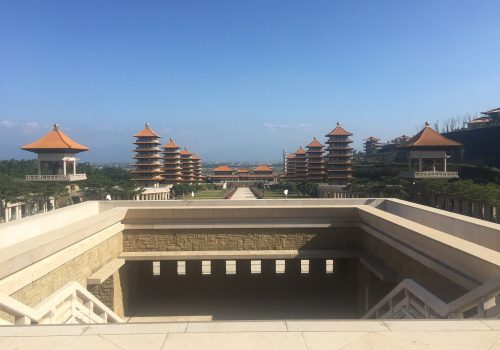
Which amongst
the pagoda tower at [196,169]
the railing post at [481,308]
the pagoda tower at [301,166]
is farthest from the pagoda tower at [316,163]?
the railing post at [481,308]

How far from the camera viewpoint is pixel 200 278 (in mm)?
9633

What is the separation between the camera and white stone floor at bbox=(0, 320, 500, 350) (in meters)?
2.94

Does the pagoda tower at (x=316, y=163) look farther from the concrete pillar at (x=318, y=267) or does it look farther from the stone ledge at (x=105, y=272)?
the stone ledge at (x=105, y=272)

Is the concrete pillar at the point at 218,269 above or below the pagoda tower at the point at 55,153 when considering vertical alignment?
below

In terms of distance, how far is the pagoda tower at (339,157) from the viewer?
49.8m

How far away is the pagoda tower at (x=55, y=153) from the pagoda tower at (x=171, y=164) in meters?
15.9

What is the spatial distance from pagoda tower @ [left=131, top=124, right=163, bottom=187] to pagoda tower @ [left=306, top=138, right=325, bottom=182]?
23.3 m

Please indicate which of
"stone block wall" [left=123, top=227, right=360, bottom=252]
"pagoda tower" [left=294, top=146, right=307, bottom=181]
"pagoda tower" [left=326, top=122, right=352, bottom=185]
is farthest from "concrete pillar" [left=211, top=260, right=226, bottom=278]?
"pagoda tower" [left=294, top=146, right=307, bottom=181]

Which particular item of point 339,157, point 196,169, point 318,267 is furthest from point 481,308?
point 196,169

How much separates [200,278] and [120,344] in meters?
6.79

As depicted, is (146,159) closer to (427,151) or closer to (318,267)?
(427,151)

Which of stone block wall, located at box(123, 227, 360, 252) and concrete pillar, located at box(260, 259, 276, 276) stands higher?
stone block wall, located at box(123, 227, 360, 252)

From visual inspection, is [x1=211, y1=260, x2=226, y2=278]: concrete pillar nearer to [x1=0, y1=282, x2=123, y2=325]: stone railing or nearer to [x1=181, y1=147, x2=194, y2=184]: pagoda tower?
[x1=0, y1=282, x2=123, y2=325]: stone railing

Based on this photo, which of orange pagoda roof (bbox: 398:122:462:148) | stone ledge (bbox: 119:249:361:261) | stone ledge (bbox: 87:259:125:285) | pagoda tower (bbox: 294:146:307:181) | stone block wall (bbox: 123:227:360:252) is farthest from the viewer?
pagoda tower (bbox: 294:146:307:181)
